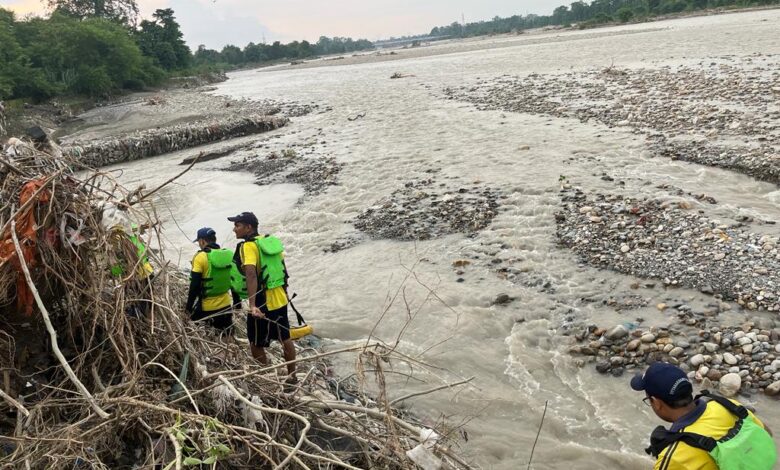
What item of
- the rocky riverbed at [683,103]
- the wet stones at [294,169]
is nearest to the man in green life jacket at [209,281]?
the wet stones at [294,169]

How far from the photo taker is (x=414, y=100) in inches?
1103

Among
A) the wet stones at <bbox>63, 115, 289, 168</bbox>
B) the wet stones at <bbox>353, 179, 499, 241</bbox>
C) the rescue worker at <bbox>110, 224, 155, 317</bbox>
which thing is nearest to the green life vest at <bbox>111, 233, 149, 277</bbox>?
the rescue worker at <bbox>110, 224, 155, 317</bbox>

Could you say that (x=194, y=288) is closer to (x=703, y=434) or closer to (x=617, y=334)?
(x=703, y=434)

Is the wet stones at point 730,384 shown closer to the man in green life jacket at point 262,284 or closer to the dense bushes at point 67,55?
the man in green life jacket at point 262,284

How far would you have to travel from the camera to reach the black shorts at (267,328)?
5.33 meters

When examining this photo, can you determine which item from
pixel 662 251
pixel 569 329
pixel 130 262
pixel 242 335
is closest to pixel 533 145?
pixel 662 251

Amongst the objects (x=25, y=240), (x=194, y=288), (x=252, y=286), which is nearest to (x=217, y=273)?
(x=194, y=288)

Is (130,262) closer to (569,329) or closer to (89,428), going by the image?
(89,428)

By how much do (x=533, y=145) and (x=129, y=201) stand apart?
1265 centimetres

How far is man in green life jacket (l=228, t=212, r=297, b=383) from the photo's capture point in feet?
16.9

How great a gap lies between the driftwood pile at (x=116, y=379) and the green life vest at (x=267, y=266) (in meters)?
0.97

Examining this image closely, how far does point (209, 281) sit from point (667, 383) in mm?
4455

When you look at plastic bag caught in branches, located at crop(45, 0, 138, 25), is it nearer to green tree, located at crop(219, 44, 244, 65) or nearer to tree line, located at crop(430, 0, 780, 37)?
green tree, located at crop(219, 44, 244, 65)

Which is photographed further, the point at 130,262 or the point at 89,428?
the point at 130,262
